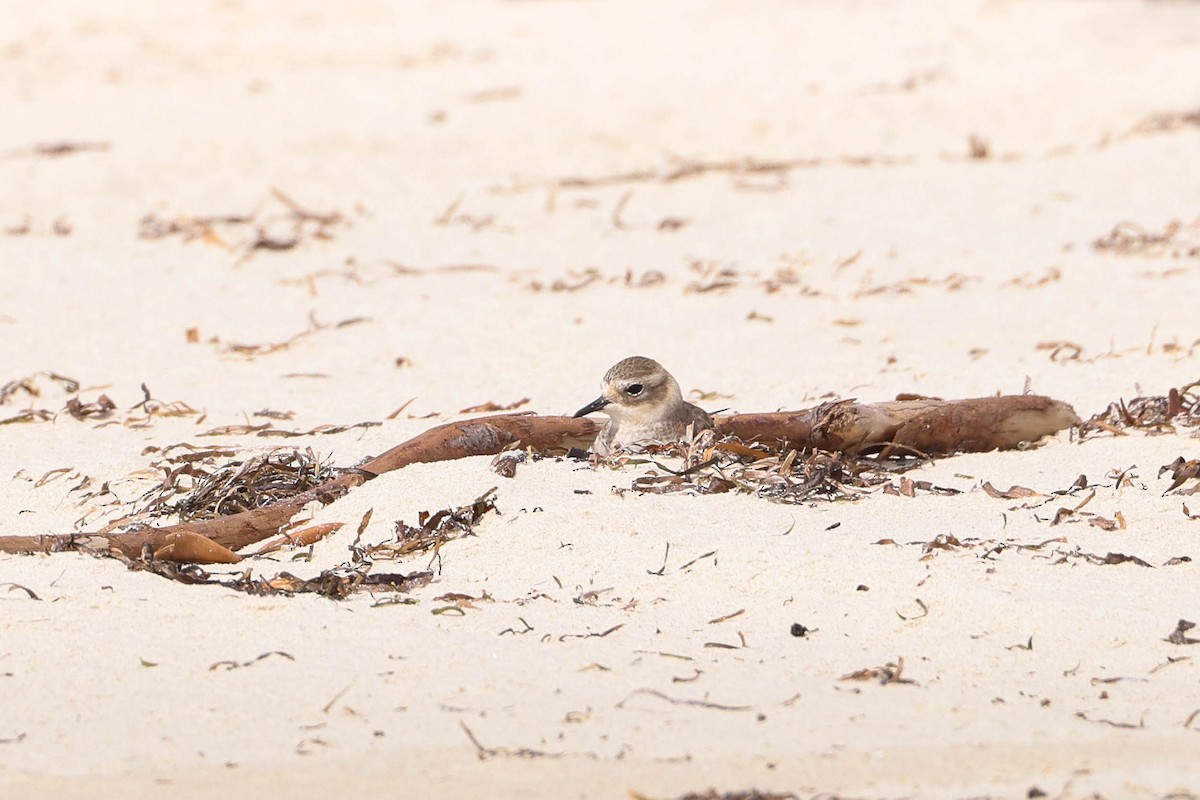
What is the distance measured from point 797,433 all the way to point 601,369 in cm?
195

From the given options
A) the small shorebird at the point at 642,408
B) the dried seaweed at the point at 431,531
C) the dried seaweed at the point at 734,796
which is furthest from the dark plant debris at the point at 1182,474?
the dried seaweed at the point at 734,796

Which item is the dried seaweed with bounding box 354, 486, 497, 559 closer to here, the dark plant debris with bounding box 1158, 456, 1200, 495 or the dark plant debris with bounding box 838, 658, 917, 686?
the dark plant debris with bounding box 838, 658, 917, 686

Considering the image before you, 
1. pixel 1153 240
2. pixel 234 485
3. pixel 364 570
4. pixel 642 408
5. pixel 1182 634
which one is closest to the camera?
pixel 1182 634

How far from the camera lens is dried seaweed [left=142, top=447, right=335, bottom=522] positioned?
4578 mm

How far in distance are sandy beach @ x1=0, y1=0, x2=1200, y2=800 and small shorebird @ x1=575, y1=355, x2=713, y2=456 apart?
1.77 ft

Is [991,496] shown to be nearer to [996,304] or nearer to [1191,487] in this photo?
[1191,487]

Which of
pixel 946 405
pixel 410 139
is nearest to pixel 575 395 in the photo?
pixel 946 405

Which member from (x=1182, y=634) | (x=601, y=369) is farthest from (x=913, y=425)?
(x=601, y=369)

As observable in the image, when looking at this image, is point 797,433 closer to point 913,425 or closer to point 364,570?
point 913,425

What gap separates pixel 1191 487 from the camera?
179 inches

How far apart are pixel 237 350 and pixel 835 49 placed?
312 inches

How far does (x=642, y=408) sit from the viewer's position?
5.21 meters

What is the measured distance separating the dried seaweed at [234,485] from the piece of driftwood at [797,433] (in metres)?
0.12

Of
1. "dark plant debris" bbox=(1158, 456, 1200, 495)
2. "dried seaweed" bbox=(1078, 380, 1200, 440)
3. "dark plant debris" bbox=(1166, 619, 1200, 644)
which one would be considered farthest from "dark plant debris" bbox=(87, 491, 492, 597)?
"dried seaweed" bbox=(1078, 380, 1200, 440)
